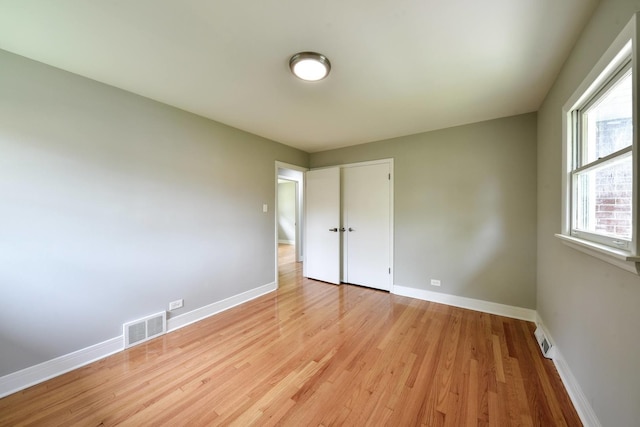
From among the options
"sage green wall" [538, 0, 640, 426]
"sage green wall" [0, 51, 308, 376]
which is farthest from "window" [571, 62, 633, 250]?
"sage green wall" [0, 51, 308, 376]

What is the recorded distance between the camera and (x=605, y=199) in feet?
4.37

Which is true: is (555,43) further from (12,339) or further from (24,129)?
(12,339)

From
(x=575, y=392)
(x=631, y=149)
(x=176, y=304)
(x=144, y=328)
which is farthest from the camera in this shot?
(x=176, y=304)

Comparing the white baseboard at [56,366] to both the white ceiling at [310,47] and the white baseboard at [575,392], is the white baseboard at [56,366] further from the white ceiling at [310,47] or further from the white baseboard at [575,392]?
the white baseboard at [575,392]

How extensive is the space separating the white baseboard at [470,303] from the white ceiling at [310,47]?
223cm

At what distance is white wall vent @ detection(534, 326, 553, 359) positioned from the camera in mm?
1898

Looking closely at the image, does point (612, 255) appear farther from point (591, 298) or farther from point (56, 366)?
point (56, 366)

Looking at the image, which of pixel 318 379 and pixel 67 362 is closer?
pixel 318 379

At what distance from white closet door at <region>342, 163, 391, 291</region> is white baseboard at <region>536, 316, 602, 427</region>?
1.89 meters

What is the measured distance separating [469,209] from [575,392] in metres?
1.88

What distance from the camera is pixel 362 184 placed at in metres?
3.73

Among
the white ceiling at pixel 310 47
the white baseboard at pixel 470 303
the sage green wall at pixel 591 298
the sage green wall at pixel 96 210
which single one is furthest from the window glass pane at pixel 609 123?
the sage green wall at pixel 96 210

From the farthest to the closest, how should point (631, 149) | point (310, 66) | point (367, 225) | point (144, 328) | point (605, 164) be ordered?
point (367, 225), point (144, 328), point (310, 66), point (605, 164), point (631, 149)

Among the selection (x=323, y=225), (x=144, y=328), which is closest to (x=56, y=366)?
(x=144, y=328)
